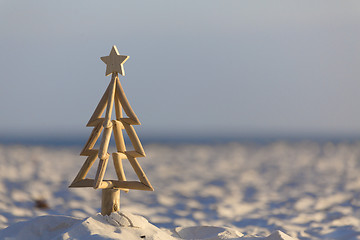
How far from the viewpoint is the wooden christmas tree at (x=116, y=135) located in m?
5.12

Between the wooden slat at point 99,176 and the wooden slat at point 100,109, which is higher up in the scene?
the wooden slat at point 100,109

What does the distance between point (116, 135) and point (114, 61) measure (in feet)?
2.89

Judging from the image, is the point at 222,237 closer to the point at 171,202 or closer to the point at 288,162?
the point at 171,202

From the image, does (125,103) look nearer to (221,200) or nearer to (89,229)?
(89,229)

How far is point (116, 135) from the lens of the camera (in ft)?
17.4

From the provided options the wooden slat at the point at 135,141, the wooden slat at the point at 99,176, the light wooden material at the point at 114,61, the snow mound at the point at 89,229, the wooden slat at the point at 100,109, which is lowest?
the snow mound at the point at 89,229

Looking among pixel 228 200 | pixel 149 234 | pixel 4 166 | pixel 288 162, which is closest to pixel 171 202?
pixel 228 200

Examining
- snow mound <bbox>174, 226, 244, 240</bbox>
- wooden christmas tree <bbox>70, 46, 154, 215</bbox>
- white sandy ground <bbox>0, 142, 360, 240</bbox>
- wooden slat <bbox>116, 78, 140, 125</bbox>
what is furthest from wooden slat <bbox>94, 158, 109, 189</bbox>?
snow mound <bbox>174, 226, 244, 240</bbox>

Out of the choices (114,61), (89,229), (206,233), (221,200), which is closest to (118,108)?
(114,61)

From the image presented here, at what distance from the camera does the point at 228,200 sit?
1007 centimetres

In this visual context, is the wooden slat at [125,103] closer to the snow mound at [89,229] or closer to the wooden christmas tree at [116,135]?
the wooden christmas tree at [116,135]

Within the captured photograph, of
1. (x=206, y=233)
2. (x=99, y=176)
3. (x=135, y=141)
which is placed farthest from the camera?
(x=206, y=233)

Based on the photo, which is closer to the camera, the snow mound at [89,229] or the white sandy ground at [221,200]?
the snow mound at [89,229]

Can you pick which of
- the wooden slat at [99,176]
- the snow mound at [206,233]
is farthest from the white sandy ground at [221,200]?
the wooden slat at [99,176]
